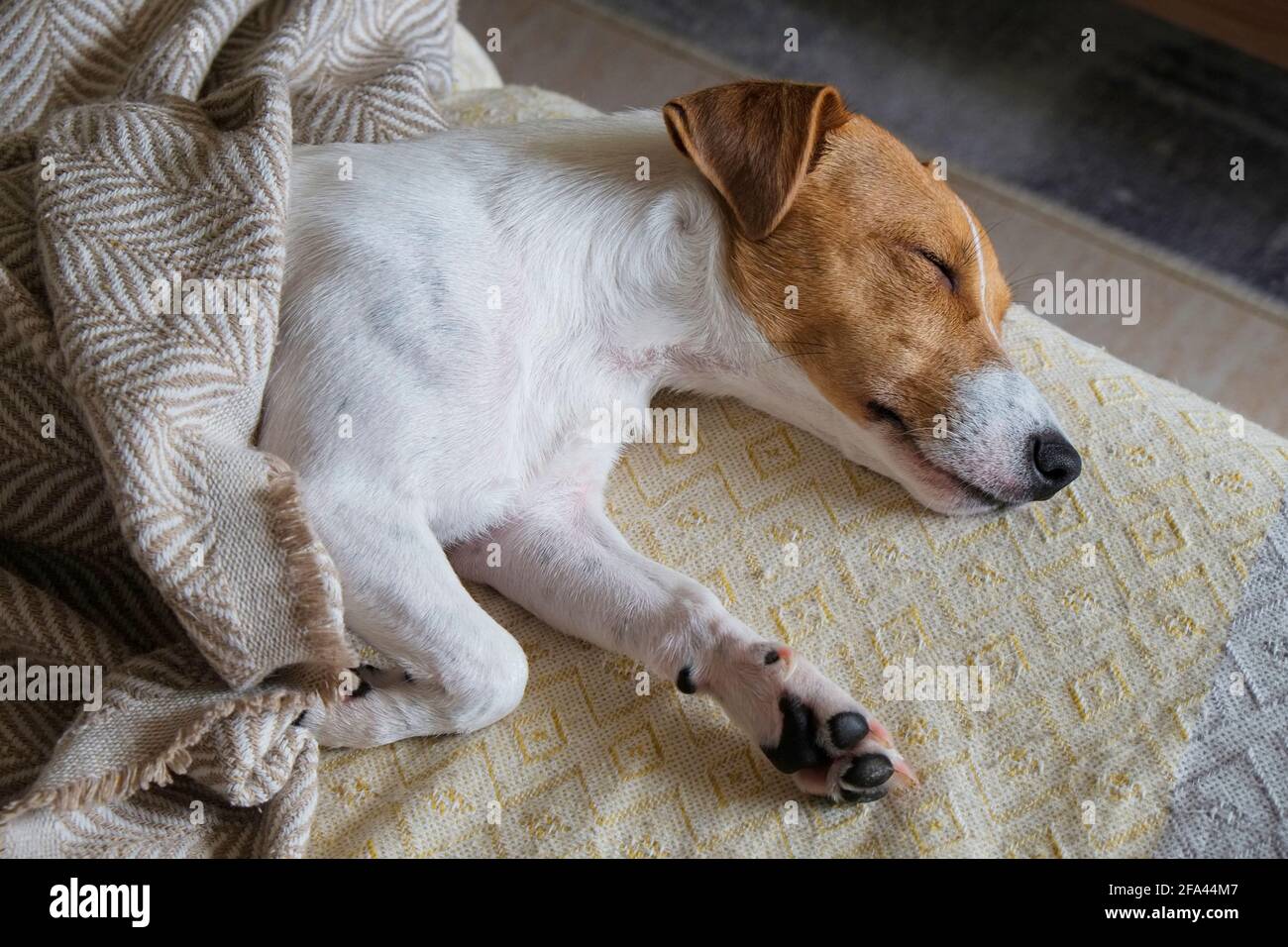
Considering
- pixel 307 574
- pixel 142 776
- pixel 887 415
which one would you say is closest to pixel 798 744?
pixel 887 415

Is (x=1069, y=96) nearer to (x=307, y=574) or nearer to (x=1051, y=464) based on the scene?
(x=1051, y=464)

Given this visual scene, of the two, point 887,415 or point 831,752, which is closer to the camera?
point 831,752

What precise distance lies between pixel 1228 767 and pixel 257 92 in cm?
149

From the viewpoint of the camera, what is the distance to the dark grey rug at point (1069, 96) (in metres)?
A: 3.22

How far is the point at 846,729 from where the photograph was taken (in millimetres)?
1438

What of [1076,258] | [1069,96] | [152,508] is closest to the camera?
[152,508]

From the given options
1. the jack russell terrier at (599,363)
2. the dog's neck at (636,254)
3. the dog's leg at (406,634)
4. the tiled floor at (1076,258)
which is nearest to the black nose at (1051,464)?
the jack russell terrier at (599,363)

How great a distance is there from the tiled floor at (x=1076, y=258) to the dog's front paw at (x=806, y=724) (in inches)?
62.8

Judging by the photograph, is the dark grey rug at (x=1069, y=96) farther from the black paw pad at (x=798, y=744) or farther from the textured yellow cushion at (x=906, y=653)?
the black paw pad at (x=798, y=744)

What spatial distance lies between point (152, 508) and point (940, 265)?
103 cm

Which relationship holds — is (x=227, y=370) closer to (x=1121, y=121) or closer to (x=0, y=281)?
(x=0, y=281)

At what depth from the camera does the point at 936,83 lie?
348cm

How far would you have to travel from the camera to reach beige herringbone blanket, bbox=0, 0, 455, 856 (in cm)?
135

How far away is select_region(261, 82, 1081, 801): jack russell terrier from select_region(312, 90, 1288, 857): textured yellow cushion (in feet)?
0.17
